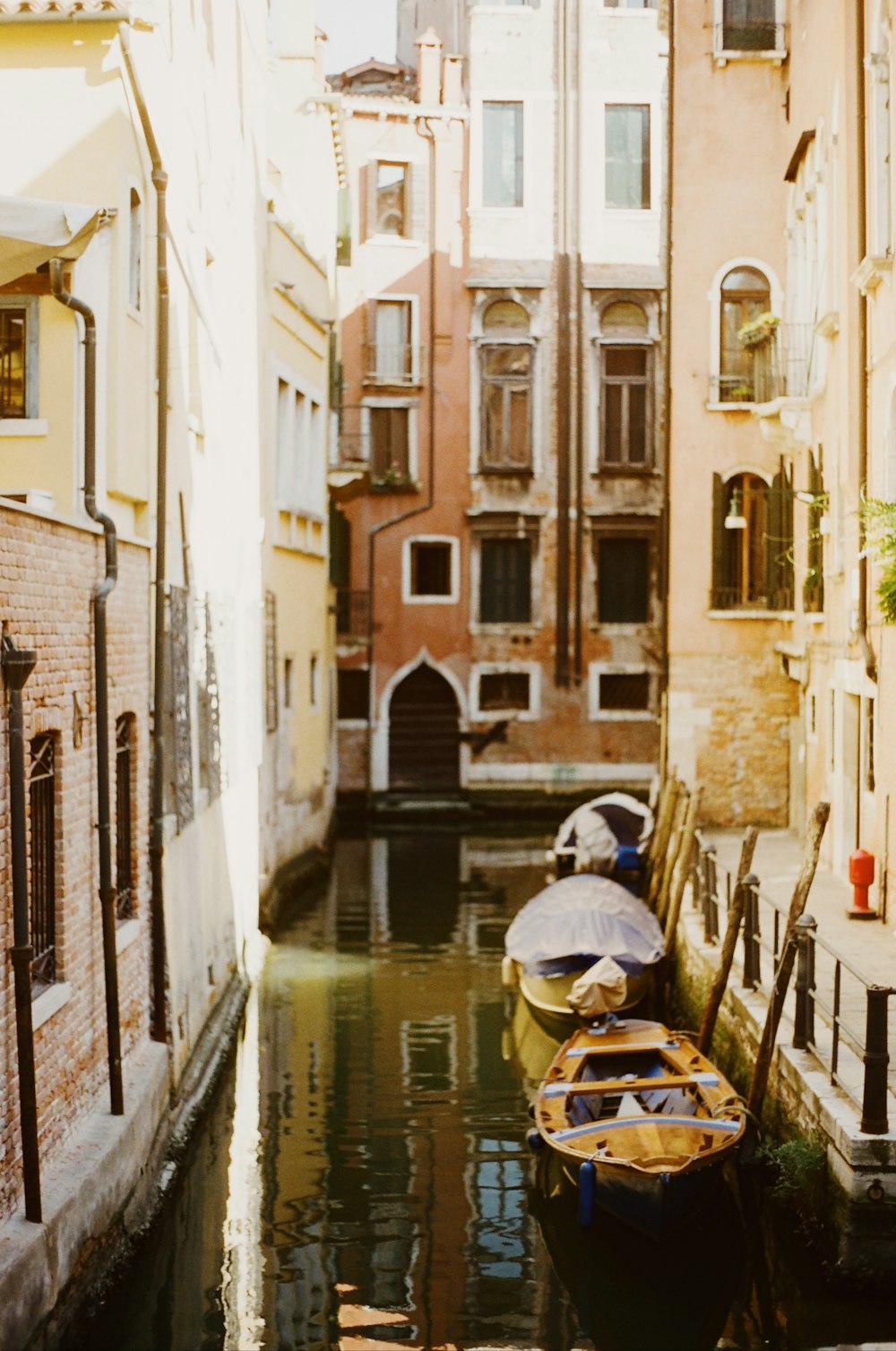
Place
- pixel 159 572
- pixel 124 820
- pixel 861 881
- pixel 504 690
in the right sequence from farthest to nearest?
pixel 504 690
pixel 861 881
pixel 159 572
pixel 124 820

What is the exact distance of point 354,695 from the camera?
93.9ft

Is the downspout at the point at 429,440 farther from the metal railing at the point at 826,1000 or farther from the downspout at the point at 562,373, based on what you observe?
the metal railing at the point at 826,1000

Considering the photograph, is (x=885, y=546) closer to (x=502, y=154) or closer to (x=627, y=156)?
(x=627, y=156)

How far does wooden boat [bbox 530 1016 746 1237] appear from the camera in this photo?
8.86 m

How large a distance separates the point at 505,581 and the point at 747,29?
10874 mm

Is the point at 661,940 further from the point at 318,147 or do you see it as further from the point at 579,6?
the point at 579,6

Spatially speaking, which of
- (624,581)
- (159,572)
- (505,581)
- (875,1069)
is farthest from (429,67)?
(875,1069)

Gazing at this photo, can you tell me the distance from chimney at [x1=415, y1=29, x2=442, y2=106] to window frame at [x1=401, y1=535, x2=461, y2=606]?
24.7ft

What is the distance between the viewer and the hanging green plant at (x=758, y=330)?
1809 centimetres

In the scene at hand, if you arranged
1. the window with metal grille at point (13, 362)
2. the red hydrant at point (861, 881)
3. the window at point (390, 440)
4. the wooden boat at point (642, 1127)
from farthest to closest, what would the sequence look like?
the window at point (390, 440) → the red hydrant at point (861, 881) → the window with metal grille at point (13, 362) → the wooden boat at point (642, 1127)

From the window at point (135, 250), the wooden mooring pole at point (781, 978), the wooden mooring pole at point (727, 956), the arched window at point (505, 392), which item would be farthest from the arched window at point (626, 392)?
the wooden mooring pole at point (781, 978)

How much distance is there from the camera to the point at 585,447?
28.2 metres

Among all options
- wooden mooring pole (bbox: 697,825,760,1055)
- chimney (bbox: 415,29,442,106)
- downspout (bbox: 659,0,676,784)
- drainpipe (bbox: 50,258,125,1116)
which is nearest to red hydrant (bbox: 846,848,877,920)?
wooden mooring pole (bbox: 697,825,760,1055)

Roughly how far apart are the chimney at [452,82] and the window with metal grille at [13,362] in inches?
794
